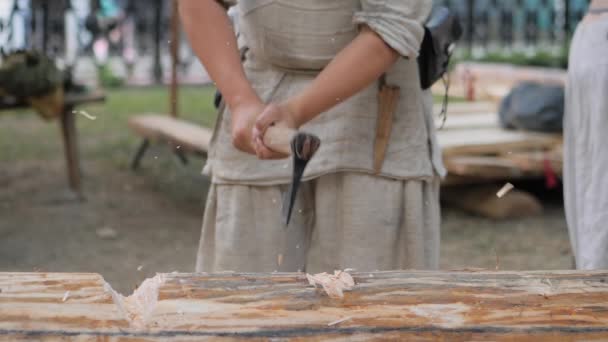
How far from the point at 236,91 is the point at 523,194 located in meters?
4.08

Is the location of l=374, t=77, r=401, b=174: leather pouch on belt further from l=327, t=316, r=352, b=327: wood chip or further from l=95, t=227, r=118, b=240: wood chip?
l=95, t=227, r=118, b=240: wood chip

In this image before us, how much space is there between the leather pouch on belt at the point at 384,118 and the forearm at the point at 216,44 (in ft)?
1.16

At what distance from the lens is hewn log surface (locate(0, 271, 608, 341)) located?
5.40 feet

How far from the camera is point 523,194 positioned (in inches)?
233

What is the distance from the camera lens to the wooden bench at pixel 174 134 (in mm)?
5816

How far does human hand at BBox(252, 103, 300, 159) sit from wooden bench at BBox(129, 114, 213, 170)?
3.35m

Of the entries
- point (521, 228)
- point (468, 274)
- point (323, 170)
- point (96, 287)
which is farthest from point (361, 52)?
point (521, 228)

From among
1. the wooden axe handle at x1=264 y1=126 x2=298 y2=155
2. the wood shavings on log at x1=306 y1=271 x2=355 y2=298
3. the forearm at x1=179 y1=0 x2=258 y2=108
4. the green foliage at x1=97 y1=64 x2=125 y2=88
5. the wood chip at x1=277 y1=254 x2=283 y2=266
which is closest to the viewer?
the wood shavings on log at x1=306 y1=271 x2=355 y2=298

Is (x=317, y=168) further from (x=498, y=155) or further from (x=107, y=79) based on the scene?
(x=107, y=79)

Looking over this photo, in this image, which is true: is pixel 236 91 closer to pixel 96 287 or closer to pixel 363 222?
pixel 363 222

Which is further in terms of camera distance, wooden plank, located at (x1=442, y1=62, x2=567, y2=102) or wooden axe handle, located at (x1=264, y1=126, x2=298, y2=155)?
wooden plank, located at (x1=442, y1=62, x2=567, y2=102)

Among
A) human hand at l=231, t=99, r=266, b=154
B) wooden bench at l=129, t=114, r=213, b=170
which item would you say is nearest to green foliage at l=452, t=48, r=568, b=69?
wooden bench at l=129, t=114, r=213, b=170

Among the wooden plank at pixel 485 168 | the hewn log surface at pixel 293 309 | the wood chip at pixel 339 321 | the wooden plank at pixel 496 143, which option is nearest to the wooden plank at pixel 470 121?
the wooden plank at pixel 496 143

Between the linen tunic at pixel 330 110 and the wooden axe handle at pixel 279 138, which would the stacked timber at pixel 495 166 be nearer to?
the linen tunic at pixel 330 110
